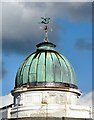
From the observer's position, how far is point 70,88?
174 feet

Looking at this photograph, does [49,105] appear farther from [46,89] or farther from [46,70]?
[46,70]

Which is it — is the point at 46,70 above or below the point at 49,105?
above

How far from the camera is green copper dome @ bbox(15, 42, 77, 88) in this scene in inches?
2084

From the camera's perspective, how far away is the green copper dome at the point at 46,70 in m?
52.9

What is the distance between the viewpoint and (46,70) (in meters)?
53.5

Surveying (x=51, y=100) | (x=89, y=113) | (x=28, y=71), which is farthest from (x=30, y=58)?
(x=89, y=113)

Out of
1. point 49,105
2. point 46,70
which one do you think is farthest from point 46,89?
point 46,70

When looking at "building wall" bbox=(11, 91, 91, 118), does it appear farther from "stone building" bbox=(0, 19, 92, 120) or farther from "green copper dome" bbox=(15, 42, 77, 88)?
"green copper dome" bbox=(15, 42, 77, 88)

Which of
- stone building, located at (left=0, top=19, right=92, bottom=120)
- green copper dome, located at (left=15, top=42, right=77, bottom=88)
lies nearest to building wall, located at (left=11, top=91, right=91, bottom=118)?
stone building, located at (left=0, top=19, right=92, bottom=120)

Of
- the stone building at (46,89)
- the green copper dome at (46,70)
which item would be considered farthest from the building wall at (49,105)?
the green copper dome at (46,70)

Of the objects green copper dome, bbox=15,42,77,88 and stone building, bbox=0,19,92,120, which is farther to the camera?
green copper dome, bbox=15,42,77,88

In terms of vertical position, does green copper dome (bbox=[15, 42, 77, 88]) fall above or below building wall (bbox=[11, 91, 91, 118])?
above

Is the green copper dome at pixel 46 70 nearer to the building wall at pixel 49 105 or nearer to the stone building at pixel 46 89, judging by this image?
the stone building at pixel 46 89

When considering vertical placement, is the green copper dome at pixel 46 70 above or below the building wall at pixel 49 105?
above
